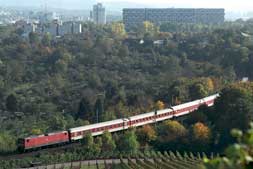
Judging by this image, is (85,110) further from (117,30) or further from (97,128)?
(117,30)

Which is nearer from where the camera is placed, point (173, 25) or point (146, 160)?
point (146, 160)

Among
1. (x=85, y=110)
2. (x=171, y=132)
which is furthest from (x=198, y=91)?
(x=171, y=132)

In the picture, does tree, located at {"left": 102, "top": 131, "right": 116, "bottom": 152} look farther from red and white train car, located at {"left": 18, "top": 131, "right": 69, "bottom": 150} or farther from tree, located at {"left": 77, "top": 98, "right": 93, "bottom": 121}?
tree, located at {"left": 77, "top": 98, "right": 93, "bottom": 121}

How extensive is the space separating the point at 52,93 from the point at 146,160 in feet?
35.3

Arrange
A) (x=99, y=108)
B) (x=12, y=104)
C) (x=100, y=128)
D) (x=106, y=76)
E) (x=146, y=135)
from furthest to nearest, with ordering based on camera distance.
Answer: (x=106, y=76) < (x=12, y=104) < (x=99, y=108) < (x=100, y=128) < (x=146, y=135)

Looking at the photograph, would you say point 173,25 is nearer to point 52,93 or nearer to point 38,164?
point 52,93

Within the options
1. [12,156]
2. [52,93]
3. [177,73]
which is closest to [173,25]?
[177,73]

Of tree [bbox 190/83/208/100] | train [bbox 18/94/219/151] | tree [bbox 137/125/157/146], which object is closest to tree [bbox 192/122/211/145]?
tree [bbox 137/125/157/146]

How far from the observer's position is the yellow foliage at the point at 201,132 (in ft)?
47.7

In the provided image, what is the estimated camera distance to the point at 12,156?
13438 millimetres

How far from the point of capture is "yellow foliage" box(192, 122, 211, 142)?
Answer: 14.6 meters

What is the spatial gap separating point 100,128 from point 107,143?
1.00m

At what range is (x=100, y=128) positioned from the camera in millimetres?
15047

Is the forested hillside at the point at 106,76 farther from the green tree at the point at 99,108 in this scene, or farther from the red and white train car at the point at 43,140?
the red and white train car at the point at 43,140
